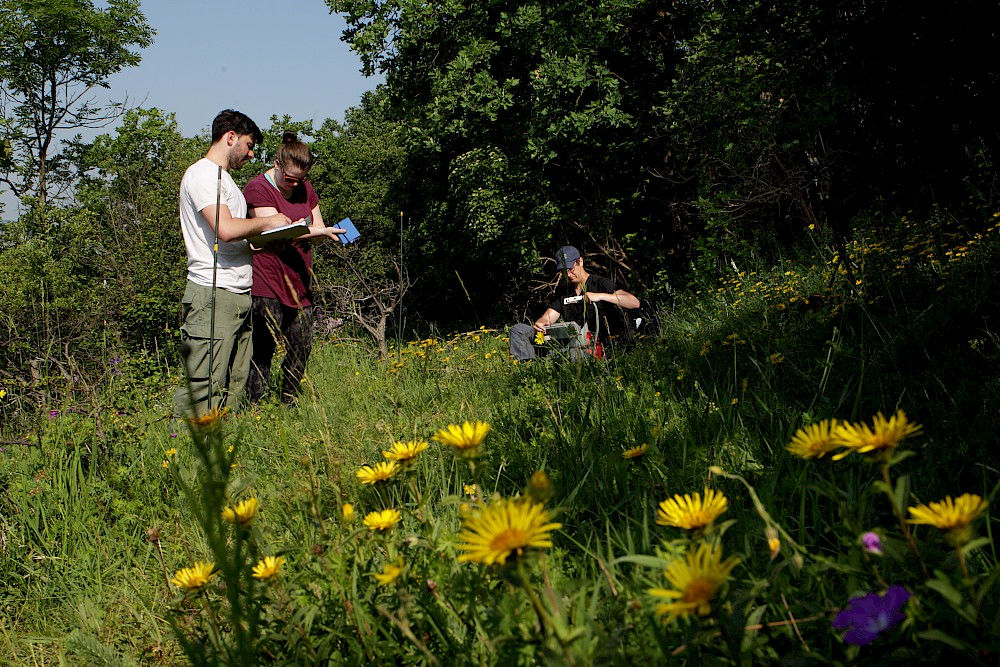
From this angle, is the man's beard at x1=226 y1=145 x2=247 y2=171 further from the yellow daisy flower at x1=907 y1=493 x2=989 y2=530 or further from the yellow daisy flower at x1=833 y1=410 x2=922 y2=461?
the yellow daisy flower at x1=907 y1=493 x2=989 y2=530

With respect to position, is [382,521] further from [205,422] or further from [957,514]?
[957,514]

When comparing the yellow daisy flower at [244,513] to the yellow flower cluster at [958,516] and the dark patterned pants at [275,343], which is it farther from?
the dark patterned pants at [275,343]

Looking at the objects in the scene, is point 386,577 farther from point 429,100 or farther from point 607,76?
point 429,100

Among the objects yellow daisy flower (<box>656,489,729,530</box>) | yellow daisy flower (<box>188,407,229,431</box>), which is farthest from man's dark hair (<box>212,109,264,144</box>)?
yellow daisy flower (<box>656,489,729,530</box>)

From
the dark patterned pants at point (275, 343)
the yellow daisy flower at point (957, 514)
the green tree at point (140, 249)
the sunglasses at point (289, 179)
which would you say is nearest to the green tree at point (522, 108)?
the green tree at point (140, 249)

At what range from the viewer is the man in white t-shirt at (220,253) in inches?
125

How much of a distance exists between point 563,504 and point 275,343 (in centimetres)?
294

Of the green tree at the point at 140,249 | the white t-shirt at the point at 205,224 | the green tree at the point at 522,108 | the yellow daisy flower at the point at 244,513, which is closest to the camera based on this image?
the yellow daisy flower at the point at 244,513

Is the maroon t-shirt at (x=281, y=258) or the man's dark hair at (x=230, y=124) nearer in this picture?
the man's dark hair at (x=230, y=124)

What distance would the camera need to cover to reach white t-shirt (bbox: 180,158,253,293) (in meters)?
3.16

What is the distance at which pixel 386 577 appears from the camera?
2.82 ft

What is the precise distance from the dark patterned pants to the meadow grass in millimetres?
227

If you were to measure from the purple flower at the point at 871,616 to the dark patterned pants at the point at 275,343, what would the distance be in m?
3.44

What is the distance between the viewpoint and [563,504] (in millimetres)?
1294
